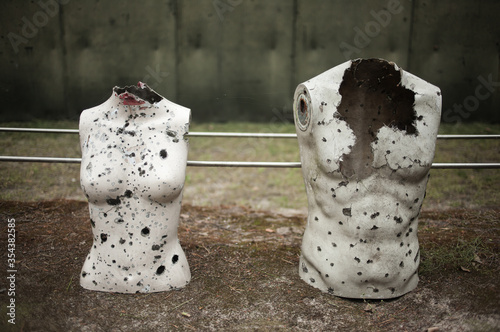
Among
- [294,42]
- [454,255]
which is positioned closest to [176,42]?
[294,42]

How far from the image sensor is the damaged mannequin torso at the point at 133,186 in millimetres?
2279

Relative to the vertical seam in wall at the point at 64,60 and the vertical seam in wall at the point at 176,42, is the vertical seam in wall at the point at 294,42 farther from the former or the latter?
the vertical seam in wall at the point at 64,60

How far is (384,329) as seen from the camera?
217cm

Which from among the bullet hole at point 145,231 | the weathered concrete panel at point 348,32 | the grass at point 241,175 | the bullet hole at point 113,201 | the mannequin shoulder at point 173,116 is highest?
the weathered concrete panel at point 348,32

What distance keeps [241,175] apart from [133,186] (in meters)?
2.79

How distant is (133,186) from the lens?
2285mm

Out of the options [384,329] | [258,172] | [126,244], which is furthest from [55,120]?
[384,329]

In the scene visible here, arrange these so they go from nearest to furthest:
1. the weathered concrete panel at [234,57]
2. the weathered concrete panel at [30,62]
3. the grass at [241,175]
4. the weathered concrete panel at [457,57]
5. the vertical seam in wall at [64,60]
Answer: the grass at [241,175], the weathered concrete panel at [30,62], the vertical seam in wall at [64,60], the weathered concrete panel at [457,57], the weathered concrete panel at [234,57]

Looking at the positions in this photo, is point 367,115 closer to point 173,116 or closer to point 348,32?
point 173,116

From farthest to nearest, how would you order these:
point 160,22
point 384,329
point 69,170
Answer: point 160,22 → point 69,170 → point 384,329

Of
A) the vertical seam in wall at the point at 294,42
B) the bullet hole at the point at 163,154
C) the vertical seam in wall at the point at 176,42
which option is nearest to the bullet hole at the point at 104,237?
the bullet hole at the point at 163,154

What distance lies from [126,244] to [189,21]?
4255 millimetres

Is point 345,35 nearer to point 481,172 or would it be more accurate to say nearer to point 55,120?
point 481,172

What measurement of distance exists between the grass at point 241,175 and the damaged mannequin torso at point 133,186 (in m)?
1.69
